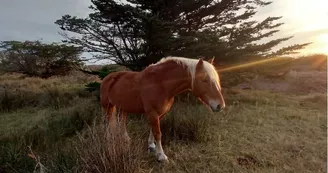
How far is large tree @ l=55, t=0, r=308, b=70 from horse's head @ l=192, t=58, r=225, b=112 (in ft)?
10.9

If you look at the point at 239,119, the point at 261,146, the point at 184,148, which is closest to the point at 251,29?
the point at 239,119

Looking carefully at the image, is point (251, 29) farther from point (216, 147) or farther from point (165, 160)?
point (165, 160)

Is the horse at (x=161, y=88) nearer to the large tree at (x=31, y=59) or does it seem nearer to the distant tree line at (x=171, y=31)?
the distant tree line at (x=171, y=31)

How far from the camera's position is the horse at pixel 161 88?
3280 mm

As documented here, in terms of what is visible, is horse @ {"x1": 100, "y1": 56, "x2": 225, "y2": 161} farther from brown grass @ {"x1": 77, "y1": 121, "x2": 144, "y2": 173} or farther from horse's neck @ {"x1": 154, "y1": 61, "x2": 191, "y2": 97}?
brown grass @ {"x1": 77, "y1": 121, "x2": 144, "y2": 173}

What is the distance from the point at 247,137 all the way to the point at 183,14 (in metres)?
4.54

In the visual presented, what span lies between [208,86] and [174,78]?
1.65 ft

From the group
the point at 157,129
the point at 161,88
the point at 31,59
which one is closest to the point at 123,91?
the point at 161,88

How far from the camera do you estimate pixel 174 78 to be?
357 centimetres

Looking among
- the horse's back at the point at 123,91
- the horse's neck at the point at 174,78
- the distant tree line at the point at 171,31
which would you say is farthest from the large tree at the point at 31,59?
the horse's neck at the point at 174,78

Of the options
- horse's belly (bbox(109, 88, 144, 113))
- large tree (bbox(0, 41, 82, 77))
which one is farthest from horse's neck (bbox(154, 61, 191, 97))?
large tree (bbox(0, 41, 82, 77))

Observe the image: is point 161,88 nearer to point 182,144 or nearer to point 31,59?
point 182,144

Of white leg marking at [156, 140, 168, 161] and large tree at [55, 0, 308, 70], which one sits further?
large tree at [55, 0, 308, 70]

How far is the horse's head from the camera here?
3.21 m
